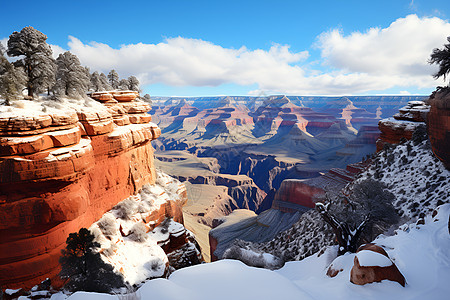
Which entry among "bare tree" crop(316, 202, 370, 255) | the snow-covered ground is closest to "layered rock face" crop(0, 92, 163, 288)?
the snow-covered ground

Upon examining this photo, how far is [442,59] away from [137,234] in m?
26.4

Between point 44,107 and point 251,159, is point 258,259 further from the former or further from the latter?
point 251,159

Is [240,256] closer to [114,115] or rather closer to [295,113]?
[114,115]

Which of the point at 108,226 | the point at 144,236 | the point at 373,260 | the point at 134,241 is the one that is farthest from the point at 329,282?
the point at 108,226

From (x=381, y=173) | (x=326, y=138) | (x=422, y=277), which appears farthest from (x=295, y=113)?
(x=422, y=277)

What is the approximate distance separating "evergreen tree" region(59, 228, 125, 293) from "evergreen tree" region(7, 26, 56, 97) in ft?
33.0

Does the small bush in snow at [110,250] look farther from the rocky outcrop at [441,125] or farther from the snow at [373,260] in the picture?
the rocky outcrop at [441,125]

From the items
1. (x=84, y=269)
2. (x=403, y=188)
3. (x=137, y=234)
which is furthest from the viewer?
(x=403, y=188)

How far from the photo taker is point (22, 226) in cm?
1127

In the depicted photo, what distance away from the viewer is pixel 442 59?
52.4ft

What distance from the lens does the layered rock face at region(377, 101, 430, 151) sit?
2453cm

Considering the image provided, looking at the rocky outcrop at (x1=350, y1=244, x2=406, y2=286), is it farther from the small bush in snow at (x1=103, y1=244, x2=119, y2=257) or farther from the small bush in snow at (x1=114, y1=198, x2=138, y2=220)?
the small bush in snow at (x1=114, y1=198, x2=138, y2=220)

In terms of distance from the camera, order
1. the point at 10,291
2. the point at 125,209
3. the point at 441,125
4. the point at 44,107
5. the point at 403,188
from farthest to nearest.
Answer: the point at 125,209, the point at 403,188, the point at 441,125, the point at 44,107, the point at 10,291

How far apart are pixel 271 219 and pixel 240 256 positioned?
25567mm
